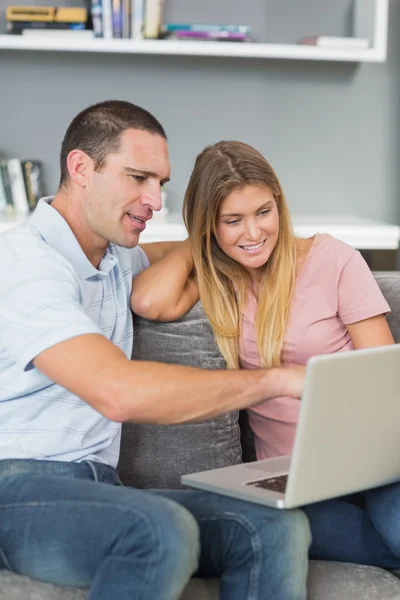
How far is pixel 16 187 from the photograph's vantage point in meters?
3.44

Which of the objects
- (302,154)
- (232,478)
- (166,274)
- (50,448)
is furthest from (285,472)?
(302,154)

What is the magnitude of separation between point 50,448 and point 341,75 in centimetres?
264

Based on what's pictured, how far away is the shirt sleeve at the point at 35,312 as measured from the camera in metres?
1.35

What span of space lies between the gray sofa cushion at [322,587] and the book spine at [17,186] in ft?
7.28

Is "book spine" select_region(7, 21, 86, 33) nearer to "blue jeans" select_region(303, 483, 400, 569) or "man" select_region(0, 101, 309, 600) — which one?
"man" select_region(0, 101, 309, 600)

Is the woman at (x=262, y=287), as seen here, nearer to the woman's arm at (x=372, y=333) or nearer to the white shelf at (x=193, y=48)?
the woman's arm at (x=372, y=333)

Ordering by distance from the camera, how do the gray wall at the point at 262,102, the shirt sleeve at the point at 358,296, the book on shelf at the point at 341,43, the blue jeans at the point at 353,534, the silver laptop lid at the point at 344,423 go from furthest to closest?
the gray wall at the point at 262,102 < the book on shelf at the point at 341,43 < the shirt sleeve at the point at 358,296 < the blue jeans at the point at 353,534 < the silver laptop lid at the point at 344,423

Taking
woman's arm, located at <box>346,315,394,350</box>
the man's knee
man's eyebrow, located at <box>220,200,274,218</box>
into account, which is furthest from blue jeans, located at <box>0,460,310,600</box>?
man's eyebrow, located at <box>220,200,274,218</box>

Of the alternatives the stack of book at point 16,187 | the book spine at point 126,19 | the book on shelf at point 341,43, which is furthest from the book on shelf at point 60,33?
the book on shelf at point 341,43

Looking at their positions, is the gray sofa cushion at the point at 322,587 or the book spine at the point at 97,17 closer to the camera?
the gray sofa cushion at the point at 322,587

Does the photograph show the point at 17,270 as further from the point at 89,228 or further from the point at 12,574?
the point at 12,574

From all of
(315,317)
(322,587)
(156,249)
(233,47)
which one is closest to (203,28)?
(233,47)

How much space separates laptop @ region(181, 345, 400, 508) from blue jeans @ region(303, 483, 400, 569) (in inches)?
7.1

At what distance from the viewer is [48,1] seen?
139 inches
